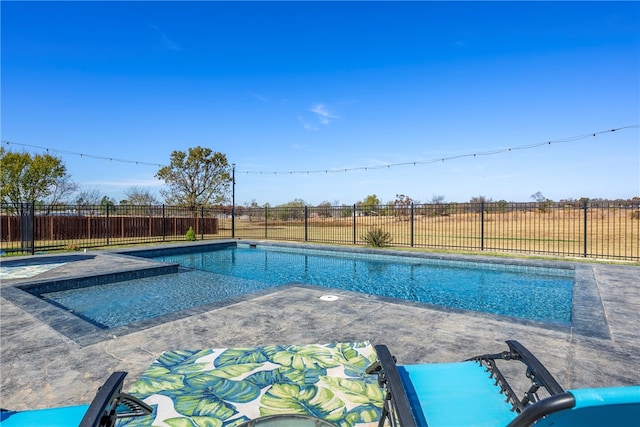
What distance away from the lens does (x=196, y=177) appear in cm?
2305

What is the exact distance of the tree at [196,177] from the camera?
22.6m

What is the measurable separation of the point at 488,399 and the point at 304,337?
1870 millimetres

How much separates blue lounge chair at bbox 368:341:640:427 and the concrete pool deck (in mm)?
895

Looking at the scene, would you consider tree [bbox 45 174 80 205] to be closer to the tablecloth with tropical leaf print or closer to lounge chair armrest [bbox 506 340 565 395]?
the tablecloth with tropical leaf print

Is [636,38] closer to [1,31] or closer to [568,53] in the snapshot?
[568,53]

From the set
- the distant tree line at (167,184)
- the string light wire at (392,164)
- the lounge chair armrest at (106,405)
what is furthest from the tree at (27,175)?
the lounge chair armrest at (106,405)

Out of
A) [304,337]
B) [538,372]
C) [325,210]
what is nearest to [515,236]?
[325,210]

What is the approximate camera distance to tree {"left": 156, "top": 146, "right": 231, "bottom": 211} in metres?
22.6

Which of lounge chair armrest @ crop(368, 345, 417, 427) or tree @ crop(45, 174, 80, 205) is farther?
tree @ crop(45, 174, 80, 205)

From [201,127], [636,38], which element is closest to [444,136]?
[636,38]

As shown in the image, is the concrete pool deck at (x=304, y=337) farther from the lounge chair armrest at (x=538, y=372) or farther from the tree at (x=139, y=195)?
the tree at (x=139, y=195)

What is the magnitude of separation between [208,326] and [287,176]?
702 inches

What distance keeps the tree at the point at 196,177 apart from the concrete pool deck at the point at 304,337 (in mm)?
18864

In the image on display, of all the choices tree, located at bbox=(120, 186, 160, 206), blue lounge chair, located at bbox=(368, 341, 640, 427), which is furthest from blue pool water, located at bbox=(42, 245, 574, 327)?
tree, located at bbox=(120, 186, 160, 206)
